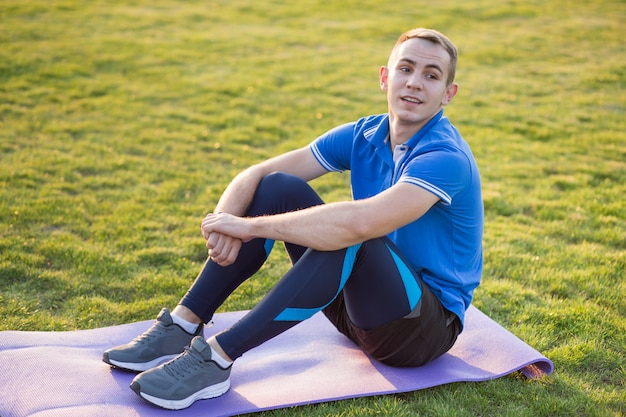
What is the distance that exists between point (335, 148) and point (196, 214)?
2.36 meters

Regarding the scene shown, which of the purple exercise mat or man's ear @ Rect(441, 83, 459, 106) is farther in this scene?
man's ear @ Rect(441, 83, 459, 106)

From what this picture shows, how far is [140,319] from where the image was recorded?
4.15 metres

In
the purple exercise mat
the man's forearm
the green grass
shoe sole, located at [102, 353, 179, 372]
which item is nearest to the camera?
the man's forearm

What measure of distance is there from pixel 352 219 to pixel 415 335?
27.3 inches

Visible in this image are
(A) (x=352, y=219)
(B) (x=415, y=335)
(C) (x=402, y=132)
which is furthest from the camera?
(C) (x=402, y=132)

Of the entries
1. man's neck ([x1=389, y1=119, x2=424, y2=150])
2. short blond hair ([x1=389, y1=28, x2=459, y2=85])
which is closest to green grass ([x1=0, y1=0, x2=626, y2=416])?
man's neck ([x1=389, y1=119, x2=424, y2=150])

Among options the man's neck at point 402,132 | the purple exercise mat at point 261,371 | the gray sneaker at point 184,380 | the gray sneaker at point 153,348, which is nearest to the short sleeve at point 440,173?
the man's neck at point 402,132

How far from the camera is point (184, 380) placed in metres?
2.99

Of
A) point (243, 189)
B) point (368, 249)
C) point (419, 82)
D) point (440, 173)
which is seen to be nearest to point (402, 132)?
point (419, 82)

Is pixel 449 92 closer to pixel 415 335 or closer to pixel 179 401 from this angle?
pixel 415 335

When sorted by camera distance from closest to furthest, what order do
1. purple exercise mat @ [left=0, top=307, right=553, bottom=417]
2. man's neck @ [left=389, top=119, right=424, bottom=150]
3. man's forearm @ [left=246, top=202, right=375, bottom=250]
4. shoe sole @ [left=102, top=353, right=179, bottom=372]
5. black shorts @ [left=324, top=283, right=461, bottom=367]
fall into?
man's forearm @ [left=246, top=202, right=375, bottom=250]
purple exercise mat @ [left=0, top=307, right=553, bottom=417]
black shorts @ [left=324, top=283, right=461, bottom=367]
shoe sole @ [left=102, top=353, right=179, bottom=372]
man's neck @ [left=389, top=119, right=424, bottom=150]

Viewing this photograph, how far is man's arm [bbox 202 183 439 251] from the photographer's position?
2.90 meters

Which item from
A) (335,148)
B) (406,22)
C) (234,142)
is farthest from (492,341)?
(406,22)

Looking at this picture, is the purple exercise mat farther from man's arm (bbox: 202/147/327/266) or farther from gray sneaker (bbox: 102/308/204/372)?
man's arm (bbox: 202/147/327/266)
